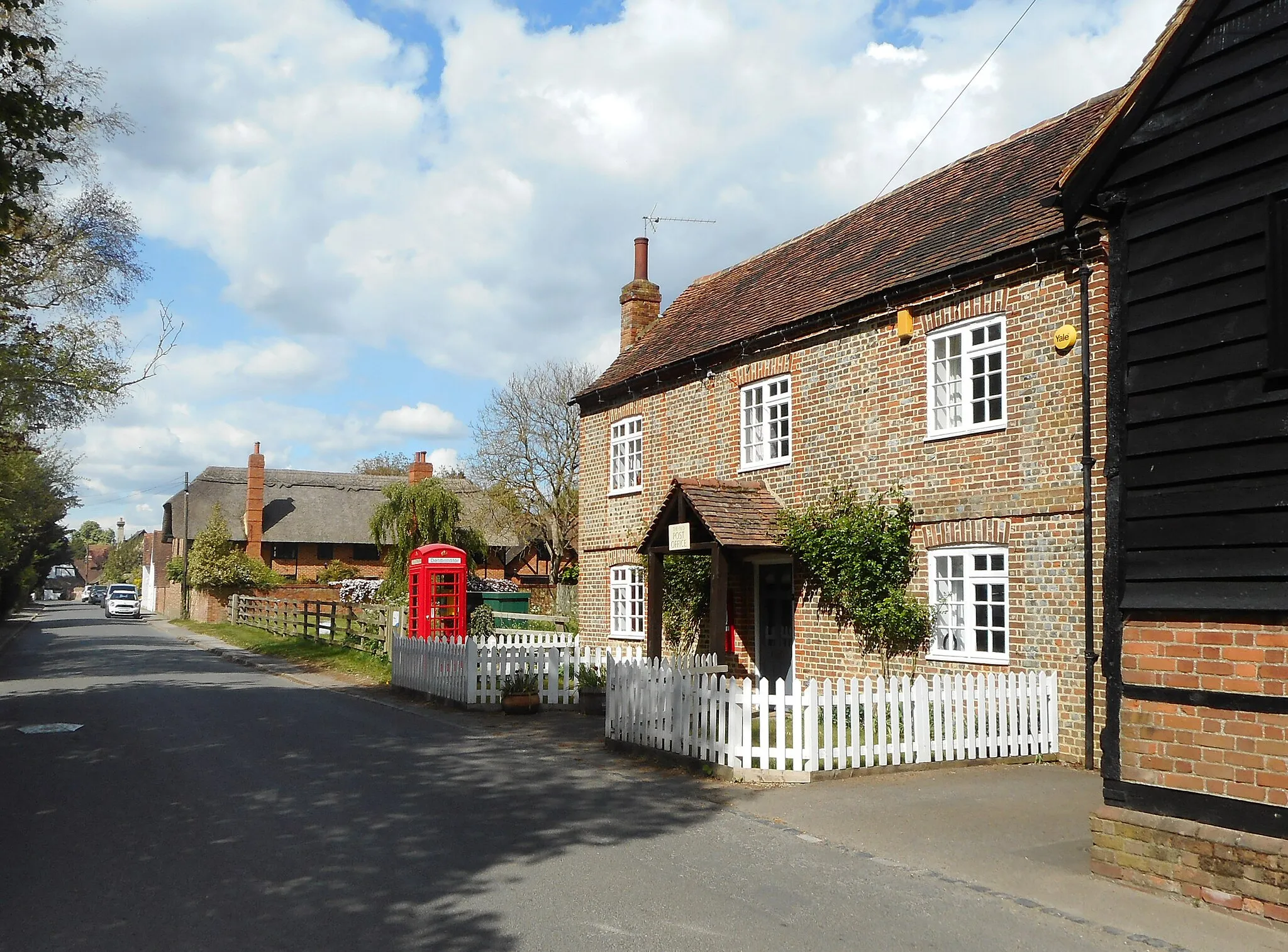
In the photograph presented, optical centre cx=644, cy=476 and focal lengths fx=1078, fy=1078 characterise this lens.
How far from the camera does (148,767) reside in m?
10.8

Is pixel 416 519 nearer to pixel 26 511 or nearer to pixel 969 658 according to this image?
pixel 26 511

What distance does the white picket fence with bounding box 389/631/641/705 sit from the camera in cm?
1694

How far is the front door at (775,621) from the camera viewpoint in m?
16.6

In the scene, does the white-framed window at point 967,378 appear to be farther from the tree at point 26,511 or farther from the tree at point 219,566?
the tree at point 219,566

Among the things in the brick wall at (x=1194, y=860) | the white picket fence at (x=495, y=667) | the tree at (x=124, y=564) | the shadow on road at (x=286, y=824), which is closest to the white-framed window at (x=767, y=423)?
the white picket fence at (x=495, y=667)

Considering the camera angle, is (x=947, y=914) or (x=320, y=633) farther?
(x=320, y=633)

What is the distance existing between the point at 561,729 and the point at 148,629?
120ft

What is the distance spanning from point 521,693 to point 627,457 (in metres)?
6.27

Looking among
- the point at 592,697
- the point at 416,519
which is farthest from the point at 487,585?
the point at 592,697

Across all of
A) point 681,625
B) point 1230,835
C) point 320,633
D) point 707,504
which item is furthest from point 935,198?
point 320,633

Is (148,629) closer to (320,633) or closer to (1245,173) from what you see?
(320,633)

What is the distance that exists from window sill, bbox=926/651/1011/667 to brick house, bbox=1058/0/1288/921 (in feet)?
17.8

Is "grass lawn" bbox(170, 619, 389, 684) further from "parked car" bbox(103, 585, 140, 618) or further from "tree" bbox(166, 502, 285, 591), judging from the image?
"parked car" bbox(103, 585, 140, 618)

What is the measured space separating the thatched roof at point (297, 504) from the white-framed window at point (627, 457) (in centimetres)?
3395
